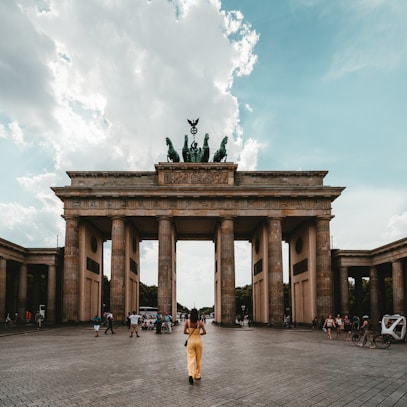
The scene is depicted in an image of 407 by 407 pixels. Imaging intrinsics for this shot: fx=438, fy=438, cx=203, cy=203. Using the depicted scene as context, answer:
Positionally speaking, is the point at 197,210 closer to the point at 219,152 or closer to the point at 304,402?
the point at 219,152

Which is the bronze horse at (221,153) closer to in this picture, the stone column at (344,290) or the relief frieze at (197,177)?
the relief frieze at (197,177)

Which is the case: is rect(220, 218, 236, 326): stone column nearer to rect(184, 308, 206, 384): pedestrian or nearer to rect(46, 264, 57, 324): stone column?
rect(46, 264, 57, 324): stone column

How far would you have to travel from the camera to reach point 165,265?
47.2 meters

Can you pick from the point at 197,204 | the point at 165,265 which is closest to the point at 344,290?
the point at 197,204

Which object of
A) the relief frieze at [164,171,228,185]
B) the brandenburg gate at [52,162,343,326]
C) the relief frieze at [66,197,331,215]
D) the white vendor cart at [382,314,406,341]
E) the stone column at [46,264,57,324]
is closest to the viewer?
the white vendor cart at [382,314,406,341]

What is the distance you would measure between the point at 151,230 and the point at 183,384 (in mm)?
46865

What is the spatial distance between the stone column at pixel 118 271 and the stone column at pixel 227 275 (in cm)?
1072

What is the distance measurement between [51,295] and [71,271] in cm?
631

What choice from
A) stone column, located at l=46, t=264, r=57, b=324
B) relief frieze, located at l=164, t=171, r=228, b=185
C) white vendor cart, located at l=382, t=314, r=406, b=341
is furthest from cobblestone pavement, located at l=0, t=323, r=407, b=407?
stone column, located at l=46, t=264, r=57, b=324

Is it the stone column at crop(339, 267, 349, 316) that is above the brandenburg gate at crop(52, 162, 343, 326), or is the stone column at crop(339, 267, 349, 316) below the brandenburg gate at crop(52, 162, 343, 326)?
below

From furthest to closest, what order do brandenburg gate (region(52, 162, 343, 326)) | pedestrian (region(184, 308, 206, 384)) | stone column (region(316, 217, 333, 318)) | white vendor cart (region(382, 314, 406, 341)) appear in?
brandenburg gate (region(52, 162, 343, 326)), stone column (region(316, 217, 333, 318)), white vendor cart (region(382, 314, 406, 341)), pedestrian (region(184, 308, 206, 384))

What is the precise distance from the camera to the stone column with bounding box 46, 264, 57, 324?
50125 mm

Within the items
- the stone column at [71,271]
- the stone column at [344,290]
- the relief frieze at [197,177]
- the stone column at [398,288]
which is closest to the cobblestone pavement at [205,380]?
the stone column at [71,271]

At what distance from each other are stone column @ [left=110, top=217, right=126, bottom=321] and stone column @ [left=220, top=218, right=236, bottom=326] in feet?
35.2
